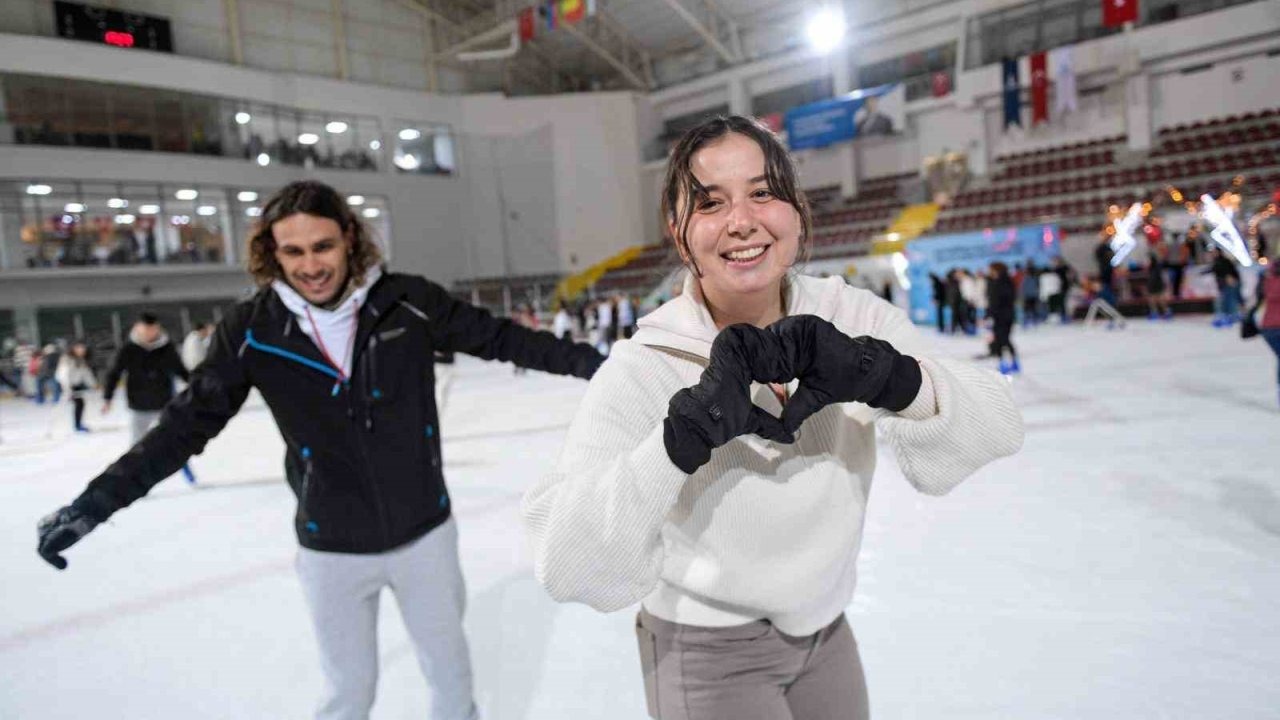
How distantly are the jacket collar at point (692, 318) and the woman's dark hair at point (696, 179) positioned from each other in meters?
0.05

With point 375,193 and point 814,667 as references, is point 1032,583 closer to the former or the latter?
point 814,667

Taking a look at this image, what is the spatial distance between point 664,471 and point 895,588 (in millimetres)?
2182

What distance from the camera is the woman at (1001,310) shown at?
289 inches

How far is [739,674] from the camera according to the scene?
98cm

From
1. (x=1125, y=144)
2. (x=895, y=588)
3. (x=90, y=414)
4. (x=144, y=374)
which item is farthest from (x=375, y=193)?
(x=895, y=588)

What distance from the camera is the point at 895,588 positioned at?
8.56 feet

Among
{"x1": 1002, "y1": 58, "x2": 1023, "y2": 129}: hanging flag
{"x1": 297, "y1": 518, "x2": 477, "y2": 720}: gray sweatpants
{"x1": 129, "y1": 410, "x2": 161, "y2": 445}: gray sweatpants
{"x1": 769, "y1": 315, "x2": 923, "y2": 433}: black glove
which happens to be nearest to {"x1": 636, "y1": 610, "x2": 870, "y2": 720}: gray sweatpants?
{"x1": 769, "y1": 315, "x2": 923, "y2": 433}: black glove

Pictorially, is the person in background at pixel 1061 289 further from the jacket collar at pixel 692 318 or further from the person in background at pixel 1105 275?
the jacket collar at pixel 692 318

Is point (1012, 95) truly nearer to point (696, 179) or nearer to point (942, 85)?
point (942, 85)

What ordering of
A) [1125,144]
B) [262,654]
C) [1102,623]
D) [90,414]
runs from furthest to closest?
[1125,144] < [90,414] < [262,654] < [1102,623]

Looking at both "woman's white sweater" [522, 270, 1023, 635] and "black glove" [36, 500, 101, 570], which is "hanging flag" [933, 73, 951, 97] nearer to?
"woman's white sweater" [522, 270, 1023, 635]

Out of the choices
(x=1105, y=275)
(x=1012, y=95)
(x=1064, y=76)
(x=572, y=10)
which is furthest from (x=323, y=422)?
(x=1012, y=95)

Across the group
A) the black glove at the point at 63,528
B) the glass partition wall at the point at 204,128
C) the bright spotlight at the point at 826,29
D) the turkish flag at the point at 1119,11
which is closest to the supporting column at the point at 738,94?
the bright spotlight at the point at 826,29

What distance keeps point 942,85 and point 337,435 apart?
69.2ft
